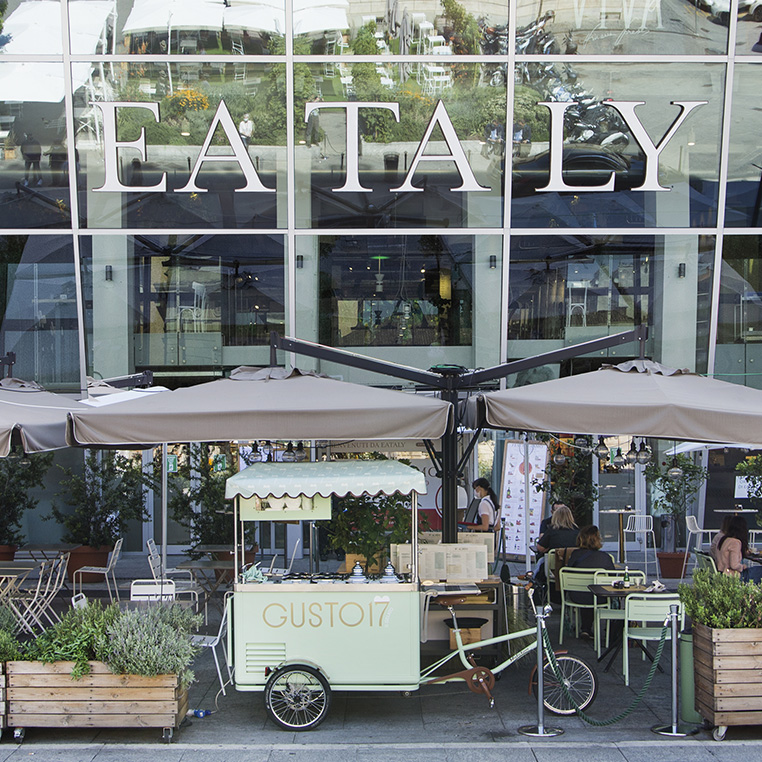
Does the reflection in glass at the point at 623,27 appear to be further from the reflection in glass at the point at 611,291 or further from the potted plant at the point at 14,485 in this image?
the potted plant at the point at 14,485

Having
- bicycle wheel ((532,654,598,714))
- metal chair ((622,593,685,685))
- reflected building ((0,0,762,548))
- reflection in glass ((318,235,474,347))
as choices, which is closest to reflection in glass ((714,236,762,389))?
reflected building ((0,0,762,548))

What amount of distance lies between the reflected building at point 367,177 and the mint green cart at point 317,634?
5.97 metres

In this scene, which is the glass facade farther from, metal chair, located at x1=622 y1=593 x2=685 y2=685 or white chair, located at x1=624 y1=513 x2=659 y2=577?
metal chair, located at x1=622 y1=593 x2=685 y2=685

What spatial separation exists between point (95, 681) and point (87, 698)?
13 centimetres

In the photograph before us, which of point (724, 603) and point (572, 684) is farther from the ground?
point (724, 603)

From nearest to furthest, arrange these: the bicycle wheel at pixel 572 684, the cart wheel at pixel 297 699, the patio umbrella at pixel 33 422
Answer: the cart wheel at pixel 297 699
the bicycle wheel at pixel 572 684
the patio umbrella at pixel 33 422

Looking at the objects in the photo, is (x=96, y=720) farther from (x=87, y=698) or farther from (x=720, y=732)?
(x=720, y=732)

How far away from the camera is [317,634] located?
6605 mm

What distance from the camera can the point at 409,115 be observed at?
12156 millimetres

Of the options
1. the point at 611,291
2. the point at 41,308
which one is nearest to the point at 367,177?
the point at 611,291

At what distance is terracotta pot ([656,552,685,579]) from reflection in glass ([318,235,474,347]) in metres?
4.19

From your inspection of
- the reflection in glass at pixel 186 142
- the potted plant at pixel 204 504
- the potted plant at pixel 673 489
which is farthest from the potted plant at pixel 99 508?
the potted plant at pixel 673 489

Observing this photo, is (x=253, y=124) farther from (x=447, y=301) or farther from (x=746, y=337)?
(x=746, y=337)

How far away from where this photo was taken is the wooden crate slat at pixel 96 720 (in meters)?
6.27
